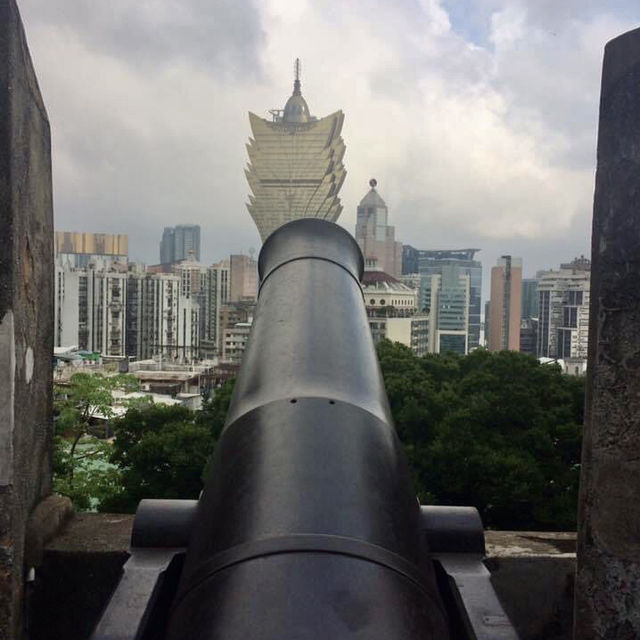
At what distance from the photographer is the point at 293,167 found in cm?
7469

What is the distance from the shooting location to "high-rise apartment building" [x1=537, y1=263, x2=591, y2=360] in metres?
71.0

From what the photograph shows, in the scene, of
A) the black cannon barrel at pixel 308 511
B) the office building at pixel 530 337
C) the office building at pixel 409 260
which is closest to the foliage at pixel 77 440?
the black cannon barrel at pixel 308 511

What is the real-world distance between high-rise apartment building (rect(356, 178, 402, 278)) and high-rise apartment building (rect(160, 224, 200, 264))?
6465 cm

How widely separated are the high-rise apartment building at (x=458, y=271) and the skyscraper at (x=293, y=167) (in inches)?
1190

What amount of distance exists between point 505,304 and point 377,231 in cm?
2640

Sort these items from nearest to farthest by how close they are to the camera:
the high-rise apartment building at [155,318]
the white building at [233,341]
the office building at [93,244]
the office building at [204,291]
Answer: the white building at [233,341] < the high-rise apartment building at [155,318] < the office building at [204,291] < the office building at [93,244]

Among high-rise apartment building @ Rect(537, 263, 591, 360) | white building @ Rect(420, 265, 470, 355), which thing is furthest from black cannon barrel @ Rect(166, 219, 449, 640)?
white building @ Rect(420, 265, 470, 355)

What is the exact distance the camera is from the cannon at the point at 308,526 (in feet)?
5.81

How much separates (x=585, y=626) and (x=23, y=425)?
2.36 metres

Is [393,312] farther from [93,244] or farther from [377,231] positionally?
[93,244]

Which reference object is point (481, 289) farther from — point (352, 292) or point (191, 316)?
point (352, 292)

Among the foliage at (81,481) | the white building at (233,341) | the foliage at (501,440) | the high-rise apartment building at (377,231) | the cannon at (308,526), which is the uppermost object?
the high-rise apartment building at (377,231)

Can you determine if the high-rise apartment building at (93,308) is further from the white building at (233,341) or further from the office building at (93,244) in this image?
the office building at (93,244)

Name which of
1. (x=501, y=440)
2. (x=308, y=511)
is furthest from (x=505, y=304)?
(x=308, y=511)
